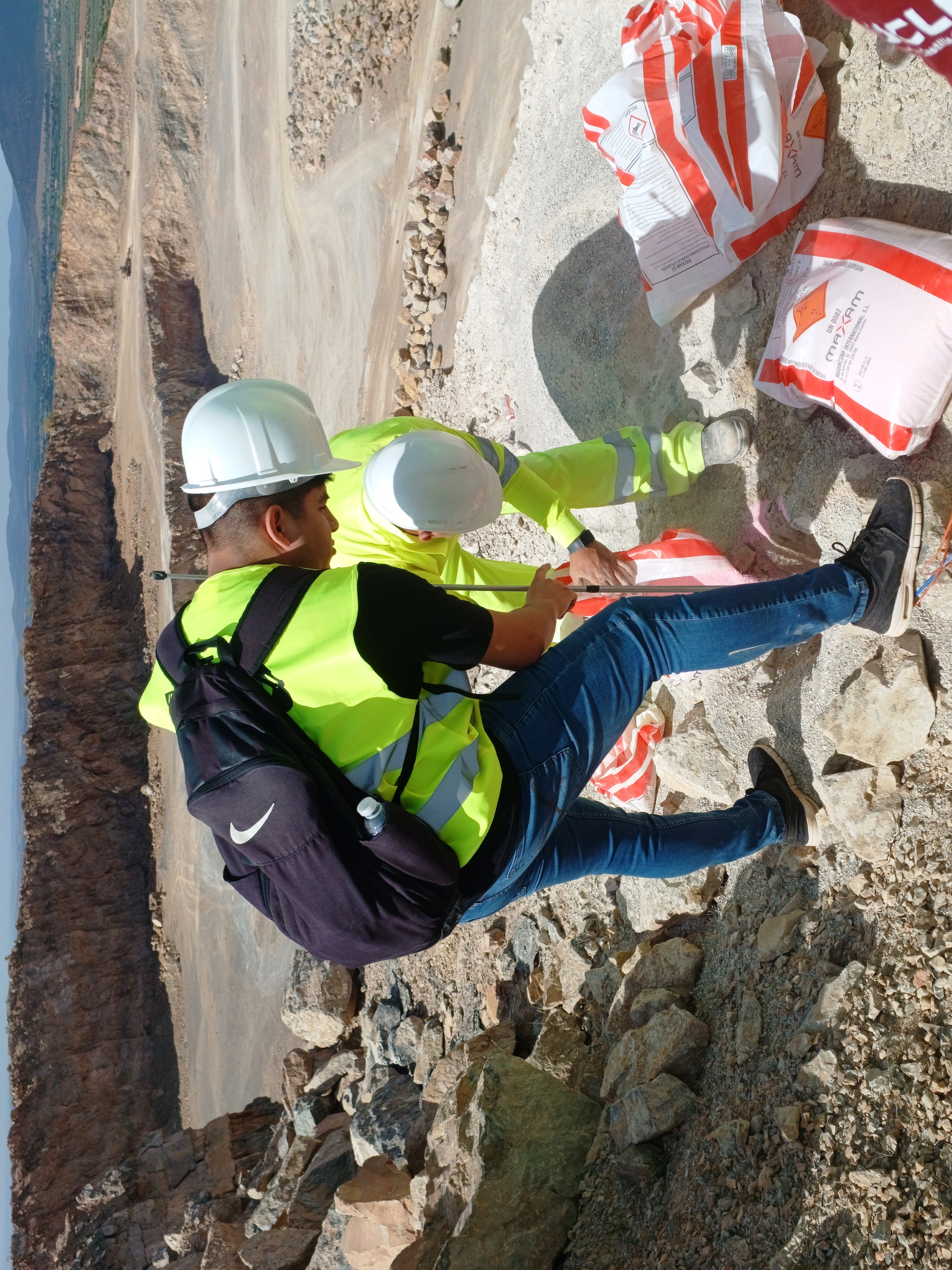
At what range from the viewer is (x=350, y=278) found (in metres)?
7.39

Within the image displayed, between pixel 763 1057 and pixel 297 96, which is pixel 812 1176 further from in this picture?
pixel 297 96

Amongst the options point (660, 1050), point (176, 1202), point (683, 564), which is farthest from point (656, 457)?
point (176, 1202)

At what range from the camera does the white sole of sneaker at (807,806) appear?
8.81ft

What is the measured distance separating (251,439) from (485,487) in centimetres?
71

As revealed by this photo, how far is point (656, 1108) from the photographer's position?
269 centimetres

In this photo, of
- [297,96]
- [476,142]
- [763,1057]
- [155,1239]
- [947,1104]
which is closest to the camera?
[947,1104]

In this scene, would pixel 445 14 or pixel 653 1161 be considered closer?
pixel 653 1161

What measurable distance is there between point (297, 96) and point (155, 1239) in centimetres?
951

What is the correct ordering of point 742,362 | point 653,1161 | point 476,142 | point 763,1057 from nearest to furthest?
point 763,1057 → point 653,1161 → point 742,362 → point 476,142

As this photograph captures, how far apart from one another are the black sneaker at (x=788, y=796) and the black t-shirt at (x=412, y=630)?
1.15 meters

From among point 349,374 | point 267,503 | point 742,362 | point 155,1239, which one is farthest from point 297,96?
point 155,1239

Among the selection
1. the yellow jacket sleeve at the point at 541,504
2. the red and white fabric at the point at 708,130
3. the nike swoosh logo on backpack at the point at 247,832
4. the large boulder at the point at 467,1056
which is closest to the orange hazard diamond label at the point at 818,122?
the red and white fabric at the point at 708,130

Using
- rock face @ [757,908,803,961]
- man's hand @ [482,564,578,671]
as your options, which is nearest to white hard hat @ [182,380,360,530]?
man's hand @ [482,564,578,671]

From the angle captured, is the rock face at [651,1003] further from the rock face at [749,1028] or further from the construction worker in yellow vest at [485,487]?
the construction worker in yellow vest at [485,487]
